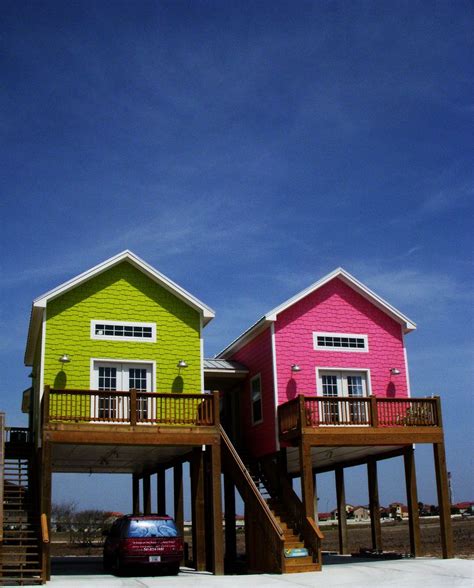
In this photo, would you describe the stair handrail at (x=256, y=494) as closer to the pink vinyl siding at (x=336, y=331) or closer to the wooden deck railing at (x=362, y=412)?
the wooden deck railing at (x=362, y=412)

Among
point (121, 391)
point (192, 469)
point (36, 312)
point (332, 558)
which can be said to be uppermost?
point (36, 312)

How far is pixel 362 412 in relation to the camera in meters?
25.0

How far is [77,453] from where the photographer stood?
2506 centimetres

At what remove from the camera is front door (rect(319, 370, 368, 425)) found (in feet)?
81.6

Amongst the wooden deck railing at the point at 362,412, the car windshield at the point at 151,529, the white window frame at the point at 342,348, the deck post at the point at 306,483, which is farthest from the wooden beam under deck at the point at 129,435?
the white window frame at the point at 342,348

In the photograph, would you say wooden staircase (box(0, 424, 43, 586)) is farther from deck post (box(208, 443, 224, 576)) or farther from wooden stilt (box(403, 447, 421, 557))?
wooden stilt (box(403, 447, 421, 557))

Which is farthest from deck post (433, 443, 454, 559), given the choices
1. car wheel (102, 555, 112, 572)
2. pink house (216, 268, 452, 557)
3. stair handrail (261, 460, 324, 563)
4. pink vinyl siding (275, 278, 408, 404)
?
car wheel (102, 555, 112, 572)

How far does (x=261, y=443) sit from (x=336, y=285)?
6.10 metres

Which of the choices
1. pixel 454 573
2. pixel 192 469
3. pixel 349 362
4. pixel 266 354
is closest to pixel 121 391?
pixel 192 469

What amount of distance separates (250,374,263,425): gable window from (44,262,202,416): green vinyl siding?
3.14 metres

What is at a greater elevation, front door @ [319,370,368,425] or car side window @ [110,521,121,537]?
front door @ [319,370,368,425]

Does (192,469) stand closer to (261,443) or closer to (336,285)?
(261,443)

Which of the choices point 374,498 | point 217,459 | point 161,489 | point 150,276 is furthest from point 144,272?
point 374,498

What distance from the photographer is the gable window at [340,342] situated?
2686 centimetres
